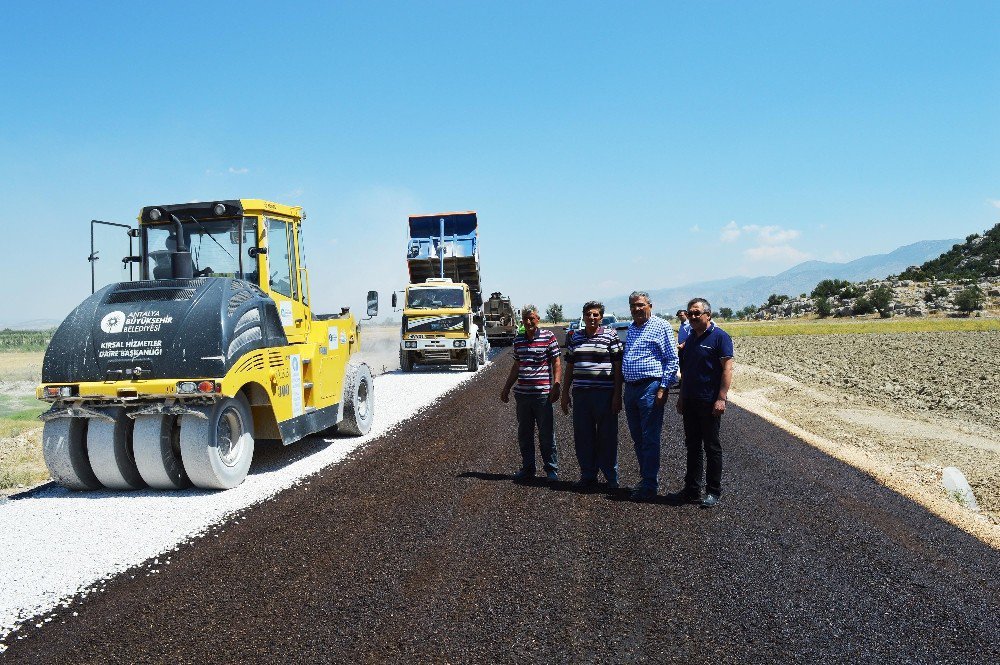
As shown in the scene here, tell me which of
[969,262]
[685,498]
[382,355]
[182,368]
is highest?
[969,262]

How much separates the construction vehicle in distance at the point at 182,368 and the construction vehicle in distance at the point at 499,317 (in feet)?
75.3

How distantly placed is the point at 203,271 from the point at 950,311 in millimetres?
77546

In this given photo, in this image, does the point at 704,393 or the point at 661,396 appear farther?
the point at 661,396

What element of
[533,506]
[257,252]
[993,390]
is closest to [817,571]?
[533,506]

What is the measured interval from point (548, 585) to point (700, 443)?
→ 2.59m

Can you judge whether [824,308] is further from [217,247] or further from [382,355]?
[217,247]

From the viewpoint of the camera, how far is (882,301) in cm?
7012

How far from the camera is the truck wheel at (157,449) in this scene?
6891mm

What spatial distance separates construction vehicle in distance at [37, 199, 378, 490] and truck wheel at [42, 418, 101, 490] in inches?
0.4

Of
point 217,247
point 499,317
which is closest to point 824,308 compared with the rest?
point 499,317

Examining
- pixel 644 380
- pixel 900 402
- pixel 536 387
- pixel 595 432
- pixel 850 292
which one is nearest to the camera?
pixel 644 380

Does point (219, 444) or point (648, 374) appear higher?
point (648, 374)

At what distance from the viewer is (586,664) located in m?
3.59

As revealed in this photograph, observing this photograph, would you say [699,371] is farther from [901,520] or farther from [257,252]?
[257,252]
